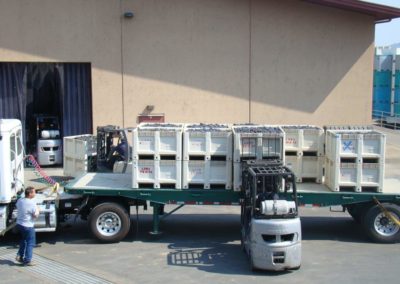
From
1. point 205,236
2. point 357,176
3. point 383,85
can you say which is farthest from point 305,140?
point 383,85

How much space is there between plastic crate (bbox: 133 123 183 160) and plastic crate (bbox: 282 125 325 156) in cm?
243

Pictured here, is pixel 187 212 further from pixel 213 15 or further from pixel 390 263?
pixel 213 15

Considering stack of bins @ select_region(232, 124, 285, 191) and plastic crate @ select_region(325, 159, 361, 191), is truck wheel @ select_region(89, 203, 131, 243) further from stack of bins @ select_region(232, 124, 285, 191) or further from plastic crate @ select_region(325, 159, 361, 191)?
plastic crate @ select_region(325, 159, 361, 191)

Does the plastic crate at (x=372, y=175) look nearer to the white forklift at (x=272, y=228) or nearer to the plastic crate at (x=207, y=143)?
the white forklift at (x=272, y=228)

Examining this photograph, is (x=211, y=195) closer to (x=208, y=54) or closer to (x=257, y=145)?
(x=257, y=145)

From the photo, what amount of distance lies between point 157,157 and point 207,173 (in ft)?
3.53

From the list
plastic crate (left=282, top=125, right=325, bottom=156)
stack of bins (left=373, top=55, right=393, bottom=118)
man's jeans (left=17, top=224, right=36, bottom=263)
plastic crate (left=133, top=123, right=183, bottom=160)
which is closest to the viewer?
man's jeans (left=17, top=224, right=36, bottom=263)

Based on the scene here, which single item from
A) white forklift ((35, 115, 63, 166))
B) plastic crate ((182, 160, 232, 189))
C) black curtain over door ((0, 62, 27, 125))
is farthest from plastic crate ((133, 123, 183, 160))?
black curtain over door ((0, 62, 27, 125))

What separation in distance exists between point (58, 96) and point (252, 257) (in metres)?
13.5

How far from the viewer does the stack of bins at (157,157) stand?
40.5ft

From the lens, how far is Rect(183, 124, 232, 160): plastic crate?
1237cm

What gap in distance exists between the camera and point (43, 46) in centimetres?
2042

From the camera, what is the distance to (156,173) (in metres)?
12.4

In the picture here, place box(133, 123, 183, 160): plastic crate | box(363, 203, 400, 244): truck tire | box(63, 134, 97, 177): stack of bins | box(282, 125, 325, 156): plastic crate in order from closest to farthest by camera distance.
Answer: box(133, 123, 183, 160): plastic crate, box(363, 203, 400, 244): truck tire, box(282, 125, 325, 156): plastic crate, box(63, 134, 97, 177): stack of bins
